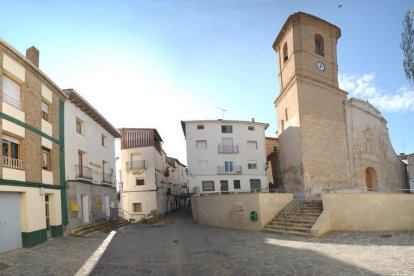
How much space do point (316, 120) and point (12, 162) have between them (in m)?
22.4

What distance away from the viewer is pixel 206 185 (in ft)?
102

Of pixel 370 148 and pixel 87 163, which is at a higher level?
pixel 370 148

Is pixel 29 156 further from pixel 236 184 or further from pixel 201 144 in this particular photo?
pixel 236 184

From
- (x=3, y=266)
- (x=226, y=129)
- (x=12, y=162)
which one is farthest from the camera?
(x=226, y=129)

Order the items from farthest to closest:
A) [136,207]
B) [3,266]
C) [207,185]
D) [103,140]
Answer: [136,207] < [207,185] < [103,140] < [3,266]

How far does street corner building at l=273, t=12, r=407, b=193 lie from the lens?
2653cm

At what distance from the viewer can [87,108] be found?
2050 centimetres

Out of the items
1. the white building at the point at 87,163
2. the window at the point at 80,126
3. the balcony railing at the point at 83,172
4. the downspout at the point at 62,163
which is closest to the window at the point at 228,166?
the white building at the point at 87,163

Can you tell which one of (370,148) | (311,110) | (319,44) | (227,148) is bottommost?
(370,148)

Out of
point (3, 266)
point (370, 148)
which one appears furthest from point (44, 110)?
point (370, 148)

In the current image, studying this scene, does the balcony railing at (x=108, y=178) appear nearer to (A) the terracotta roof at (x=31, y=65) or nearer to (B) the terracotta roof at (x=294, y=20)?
(A) the terracotta roof at (x=31, y=65)

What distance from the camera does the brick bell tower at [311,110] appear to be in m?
26.4

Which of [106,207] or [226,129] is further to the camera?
[226,129]

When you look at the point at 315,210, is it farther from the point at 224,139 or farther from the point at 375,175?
the point at 375,175
